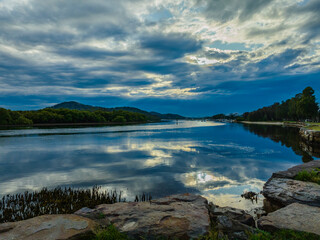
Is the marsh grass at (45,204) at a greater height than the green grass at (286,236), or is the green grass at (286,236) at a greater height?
the green grass at (286,236)

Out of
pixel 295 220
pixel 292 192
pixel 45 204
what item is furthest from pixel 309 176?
pixel 45 204

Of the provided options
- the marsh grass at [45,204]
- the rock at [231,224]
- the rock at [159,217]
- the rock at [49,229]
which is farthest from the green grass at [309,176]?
the rock at [49,229]

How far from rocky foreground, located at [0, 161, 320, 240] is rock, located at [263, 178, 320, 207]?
5 centimetres

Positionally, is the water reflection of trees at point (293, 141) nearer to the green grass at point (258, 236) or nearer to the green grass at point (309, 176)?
the green grass at point (309, 176)

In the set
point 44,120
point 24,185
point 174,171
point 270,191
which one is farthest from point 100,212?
point 44,120

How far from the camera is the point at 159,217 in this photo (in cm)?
898

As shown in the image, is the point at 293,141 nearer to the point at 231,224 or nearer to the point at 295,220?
the point at 295,220

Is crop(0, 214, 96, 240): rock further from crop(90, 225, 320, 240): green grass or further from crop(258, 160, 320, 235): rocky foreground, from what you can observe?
crop(258, 160, 320, 235): rocky foreground

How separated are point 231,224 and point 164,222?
117 inches

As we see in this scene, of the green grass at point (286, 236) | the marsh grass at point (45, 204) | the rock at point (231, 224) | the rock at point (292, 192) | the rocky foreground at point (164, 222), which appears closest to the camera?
the green grass at point (286, 236)

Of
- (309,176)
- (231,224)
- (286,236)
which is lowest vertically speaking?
(231,224)

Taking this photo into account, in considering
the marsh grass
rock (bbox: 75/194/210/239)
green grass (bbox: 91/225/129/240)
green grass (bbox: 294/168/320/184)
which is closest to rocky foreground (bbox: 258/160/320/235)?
green grass (bbox: 294/168/320/184)

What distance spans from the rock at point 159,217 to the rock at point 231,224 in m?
0.60

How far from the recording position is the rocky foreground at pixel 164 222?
763 centimetres
